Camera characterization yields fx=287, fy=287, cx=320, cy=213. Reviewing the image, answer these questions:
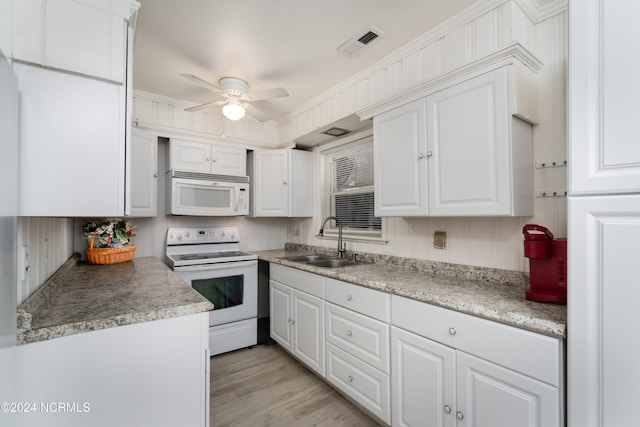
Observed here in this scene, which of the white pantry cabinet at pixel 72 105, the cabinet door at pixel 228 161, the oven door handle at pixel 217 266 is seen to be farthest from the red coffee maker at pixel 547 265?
the cabinet door at pixel 228 161

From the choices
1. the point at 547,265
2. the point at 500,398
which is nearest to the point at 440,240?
the point at 547,265

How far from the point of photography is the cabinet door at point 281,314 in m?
2.59

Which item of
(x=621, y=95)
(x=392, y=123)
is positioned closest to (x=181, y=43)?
(x=392, y=123)

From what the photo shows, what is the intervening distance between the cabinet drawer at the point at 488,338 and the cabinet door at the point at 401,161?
2.07 ft

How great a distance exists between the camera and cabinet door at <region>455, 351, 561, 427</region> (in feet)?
3.48

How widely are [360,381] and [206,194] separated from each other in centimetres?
223

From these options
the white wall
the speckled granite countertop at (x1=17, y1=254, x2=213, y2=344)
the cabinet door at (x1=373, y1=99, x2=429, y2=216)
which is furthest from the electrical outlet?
the speckled granite countertop at (x1=17, y1=254, x2=213, y2=344)

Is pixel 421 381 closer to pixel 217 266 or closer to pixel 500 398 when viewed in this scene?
pixel 500 398

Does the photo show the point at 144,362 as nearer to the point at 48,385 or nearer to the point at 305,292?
the point at 48,385

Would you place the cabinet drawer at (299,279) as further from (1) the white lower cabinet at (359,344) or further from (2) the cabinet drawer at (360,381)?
(2) the cabinet drawer at (360,381)

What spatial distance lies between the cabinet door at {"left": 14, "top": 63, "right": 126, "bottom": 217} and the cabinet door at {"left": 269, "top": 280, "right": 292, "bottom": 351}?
5.90ft

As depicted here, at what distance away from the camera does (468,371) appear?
1289 millimetres

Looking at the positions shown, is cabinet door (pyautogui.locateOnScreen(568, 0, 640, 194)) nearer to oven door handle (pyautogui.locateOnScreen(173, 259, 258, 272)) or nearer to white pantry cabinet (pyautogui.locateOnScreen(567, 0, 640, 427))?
white pantry cabinet (pyautogui.locateOnScreen(567, 0, 640, 427))

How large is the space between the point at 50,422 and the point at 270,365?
182 cm
